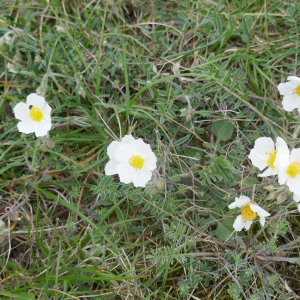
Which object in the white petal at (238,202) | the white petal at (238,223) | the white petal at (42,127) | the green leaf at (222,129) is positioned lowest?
the white petal at (238,223)

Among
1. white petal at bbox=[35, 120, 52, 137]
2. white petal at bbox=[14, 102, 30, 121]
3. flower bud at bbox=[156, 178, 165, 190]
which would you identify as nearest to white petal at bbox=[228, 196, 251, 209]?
flower bud at bbox=[156, 178, 165, 190]

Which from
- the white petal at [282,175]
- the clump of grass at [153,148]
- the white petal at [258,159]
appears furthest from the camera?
the clump of grass at [153,148]

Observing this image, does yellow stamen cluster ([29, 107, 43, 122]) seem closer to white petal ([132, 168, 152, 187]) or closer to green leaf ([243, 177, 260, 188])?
white petal ([132, 168, 152, 187])

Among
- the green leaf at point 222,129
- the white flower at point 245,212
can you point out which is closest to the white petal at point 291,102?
the green leaf at point 222,129

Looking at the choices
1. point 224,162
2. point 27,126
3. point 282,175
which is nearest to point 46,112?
point 27,126

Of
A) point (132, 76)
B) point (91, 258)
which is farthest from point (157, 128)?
point (91, 258)

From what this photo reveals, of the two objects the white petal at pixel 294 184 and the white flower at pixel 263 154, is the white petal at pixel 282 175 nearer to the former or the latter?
the white petal at pixel 294 184
